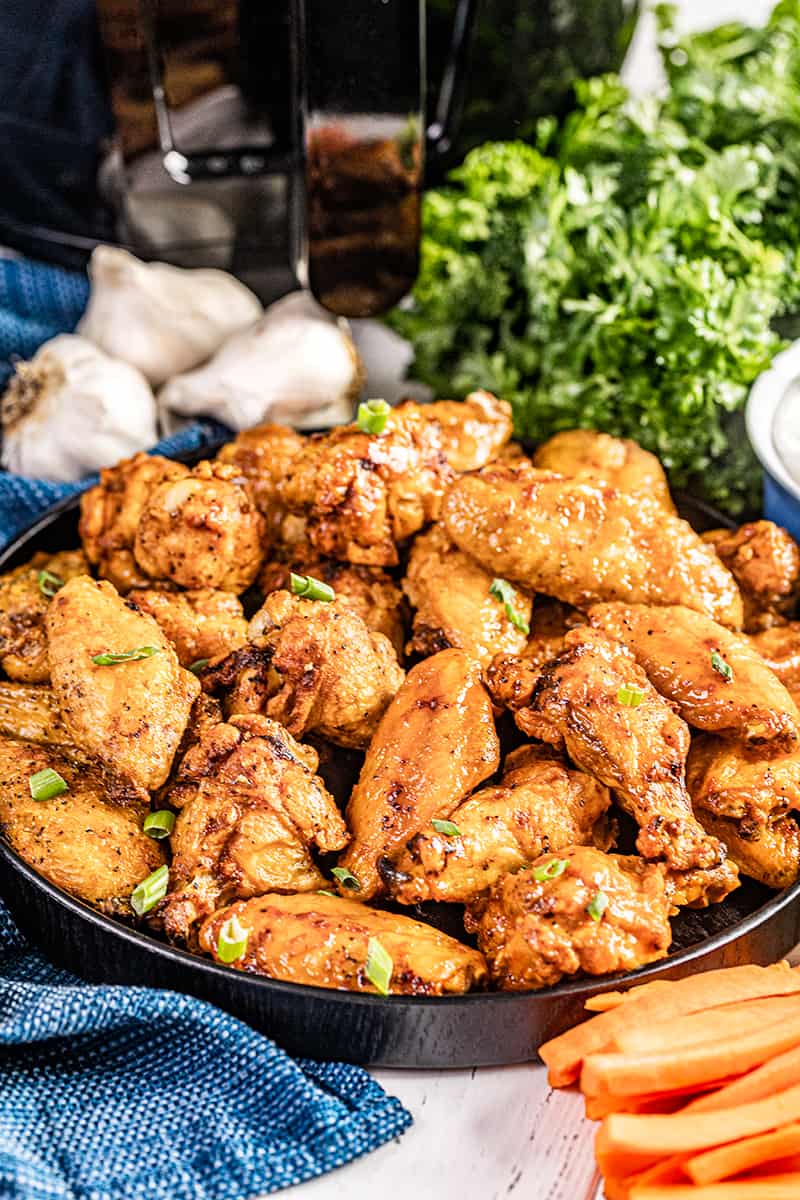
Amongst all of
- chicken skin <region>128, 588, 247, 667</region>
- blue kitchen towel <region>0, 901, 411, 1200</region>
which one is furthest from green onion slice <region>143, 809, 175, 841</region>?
chicken skin <region>128, 588, 247, 667</region>

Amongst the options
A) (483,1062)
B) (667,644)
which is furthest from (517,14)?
(483,1062)

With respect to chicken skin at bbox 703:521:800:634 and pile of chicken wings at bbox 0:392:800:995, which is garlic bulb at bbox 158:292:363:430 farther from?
chicken skin at bbox 703:521:800:634

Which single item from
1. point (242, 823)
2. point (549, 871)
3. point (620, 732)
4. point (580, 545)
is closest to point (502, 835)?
point (549, 871)

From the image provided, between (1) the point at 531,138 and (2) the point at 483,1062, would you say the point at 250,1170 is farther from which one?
(1) the point at 531,138

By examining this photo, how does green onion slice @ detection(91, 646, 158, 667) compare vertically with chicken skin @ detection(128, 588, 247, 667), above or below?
above

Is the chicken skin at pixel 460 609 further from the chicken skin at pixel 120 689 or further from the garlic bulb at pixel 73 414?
the garlic bulb at pixel 73 414

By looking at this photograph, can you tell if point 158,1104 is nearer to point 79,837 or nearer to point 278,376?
Answer: point 79,837
